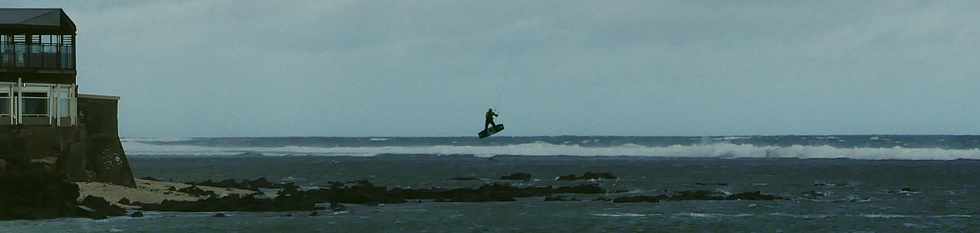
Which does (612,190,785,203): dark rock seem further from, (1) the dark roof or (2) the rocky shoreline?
(1) the dark roof

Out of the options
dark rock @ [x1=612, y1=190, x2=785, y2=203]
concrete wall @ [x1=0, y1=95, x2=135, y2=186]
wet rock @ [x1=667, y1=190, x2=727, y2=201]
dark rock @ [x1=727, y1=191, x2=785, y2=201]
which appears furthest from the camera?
dark rock @ [x1=727, y1=191, x2=785, y2=201]

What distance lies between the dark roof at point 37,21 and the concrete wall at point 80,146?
8.25 feet

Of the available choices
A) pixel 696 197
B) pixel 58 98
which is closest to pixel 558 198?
pixel 696 197

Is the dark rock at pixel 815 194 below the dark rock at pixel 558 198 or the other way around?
below

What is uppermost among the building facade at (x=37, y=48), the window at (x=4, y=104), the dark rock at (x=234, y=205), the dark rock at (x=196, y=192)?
the building facade at (x=37, y=48)

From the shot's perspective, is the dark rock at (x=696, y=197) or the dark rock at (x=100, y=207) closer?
the dark rock at (x=100, y=207)

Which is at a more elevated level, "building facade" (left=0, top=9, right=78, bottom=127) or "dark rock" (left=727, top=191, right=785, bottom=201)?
"building facade" (left=0, top=9, right=78, bottom=127)

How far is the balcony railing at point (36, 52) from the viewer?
166 ft

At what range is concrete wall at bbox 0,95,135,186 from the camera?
43812mm

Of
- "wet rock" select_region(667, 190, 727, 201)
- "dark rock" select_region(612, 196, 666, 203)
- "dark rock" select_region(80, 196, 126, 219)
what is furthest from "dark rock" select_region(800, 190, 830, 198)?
"dark rock" select_region(80, 196, 126, 219)

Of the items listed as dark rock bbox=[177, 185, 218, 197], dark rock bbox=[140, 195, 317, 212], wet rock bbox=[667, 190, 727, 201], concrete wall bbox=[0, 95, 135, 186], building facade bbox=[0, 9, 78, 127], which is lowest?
wet rock bbox=[667, 190, 727, 201]

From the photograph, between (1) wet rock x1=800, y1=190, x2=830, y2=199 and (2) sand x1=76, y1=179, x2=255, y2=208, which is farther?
(1) wet rock x1=800, y1=190, x2=830, y2=199

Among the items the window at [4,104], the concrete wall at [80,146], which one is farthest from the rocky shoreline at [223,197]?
the window at [4,104]

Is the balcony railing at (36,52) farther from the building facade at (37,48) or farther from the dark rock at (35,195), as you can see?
the dark rock at (35,195)
